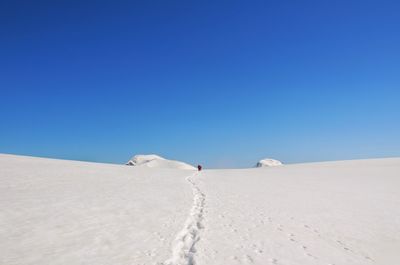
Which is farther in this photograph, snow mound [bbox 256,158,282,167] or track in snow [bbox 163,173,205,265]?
snow mound [bbox 256,158,282,167]

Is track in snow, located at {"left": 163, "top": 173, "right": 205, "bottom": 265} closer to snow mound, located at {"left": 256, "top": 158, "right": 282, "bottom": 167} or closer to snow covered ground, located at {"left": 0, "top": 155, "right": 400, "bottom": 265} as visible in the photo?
snow covered ground, located at {"left": 0, "top": 155, "right": 400, "bottom": 265}

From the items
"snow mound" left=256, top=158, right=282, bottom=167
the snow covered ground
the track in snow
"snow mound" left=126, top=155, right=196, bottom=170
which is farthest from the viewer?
"snow mound" left=256, top=158, right=282, bottom=167

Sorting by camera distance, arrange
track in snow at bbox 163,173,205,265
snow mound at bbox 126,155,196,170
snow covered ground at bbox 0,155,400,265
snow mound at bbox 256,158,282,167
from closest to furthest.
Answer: track in snow at bbox 163,173,205,265, snow covered ground at bbox 0,155,400,265, snow mound at bbox 126,155,196,170, snow mound at bbox 256,158,282,167

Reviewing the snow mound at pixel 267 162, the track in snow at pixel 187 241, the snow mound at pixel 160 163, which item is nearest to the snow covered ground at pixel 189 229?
the track in snow at pixel 187 241

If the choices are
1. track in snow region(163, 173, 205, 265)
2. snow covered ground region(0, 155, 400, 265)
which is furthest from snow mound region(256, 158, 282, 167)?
track in snow region(163, 173, 205, 265)

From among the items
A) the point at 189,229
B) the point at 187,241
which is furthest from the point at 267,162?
the point at 187,241

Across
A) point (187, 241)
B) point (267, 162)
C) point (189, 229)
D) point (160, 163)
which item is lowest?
point (187, 241)

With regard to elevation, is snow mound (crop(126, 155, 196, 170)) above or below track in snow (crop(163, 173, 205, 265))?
above

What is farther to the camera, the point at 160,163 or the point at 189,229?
the point at 160,163

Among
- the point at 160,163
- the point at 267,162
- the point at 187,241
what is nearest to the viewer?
the point at 187,241

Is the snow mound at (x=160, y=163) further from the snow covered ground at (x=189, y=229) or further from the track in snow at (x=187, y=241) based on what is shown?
the track in snow at (x=187, y=241)

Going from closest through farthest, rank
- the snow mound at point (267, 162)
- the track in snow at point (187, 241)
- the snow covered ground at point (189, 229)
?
the track in snow at point (187, 241) → the snow covered ground at point (189, 229) → the snow mound at point (267, 162)

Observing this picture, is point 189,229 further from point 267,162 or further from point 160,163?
point 267,162

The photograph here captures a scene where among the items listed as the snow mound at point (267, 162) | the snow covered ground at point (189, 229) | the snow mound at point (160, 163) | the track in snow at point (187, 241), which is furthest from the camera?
the snow mound at point (267, 162)
